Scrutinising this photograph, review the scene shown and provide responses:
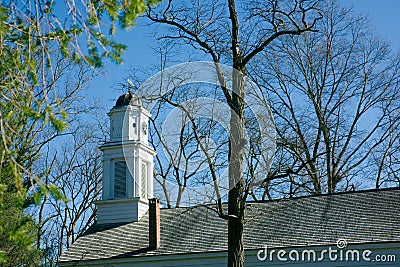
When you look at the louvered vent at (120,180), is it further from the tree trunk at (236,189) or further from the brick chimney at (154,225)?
the tree trunk at (236,189)

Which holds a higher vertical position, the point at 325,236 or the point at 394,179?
the point at 394,179

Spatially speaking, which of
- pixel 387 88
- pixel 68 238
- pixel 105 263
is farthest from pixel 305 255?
pixel 68 238

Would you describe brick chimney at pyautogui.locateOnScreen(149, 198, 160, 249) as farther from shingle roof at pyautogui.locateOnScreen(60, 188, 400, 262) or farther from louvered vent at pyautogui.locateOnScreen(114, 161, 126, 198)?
louvered vent at pyautogui.locateOnScreen(114, 161, 126, 198)

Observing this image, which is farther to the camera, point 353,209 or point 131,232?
point 131,232

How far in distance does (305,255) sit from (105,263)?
6703 mm

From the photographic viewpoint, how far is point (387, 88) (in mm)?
27656

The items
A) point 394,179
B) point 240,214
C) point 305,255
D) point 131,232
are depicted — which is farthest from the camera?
point 394,179

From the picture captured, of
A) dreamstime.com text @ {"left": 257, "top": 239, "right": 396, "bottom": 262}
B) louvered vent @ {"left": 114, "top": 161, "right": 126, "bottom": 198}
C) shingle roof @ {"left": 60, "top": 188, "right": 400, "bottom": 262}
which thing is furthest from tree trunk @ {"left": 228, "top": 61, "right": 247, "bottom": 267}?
louvered vent @ {"left": 114, "top": 161, "right": 126, "bottom": 198}

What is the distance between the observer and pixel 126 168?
25.5 m

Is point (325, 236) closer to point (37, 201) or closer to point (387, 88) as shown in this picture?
point (387, 88)

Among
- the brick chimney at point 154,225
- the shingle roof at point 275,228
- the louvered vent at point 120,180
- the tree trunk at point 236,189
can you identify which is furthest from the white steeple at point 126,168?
the tree trunk at point 236,189

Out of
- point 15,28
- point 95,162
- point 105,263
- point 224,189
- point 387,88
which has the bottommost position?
point 105,263

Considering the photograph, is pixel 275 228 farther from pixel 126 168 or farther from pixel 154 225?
pixel 126 168

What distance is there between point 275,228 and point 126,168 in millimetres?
7258
